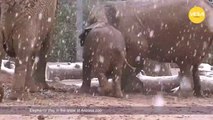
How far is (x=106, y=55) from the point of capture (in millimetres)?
7867

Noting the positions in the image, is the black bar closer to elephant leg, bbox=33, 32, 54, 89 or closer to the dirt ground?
the dirt ground

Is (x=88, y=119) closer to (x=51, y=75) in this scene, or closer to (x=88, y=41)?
(x=88, y=41)

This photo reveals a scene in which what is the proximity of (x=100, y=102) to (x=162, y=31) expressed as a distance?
226cm

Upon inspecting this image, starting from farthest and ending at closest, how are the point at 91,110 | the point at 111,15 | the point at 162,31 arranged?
the point at 162,31 < the point at 111,15 < the point at 91,110

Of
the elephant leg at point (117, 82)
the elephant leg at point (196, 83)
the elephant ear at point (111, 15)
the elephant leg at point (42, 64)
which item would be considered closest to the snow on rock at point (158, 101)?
the elephant leg at point (117, 82)

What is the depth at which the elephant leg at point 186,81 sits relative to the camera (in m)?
8.74

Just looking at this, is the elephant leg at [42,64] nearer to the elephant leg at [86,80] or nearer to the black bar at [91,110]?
the elephant leg at [86,80]

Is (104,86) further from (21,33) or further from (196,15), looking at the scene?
(196,15)

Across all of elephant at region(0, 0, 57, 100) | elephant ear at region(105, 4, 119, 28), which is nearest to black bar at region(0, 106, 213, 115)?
elephant at region(0, 0, 57, 100)

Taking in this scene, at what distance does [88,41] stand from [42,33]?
2.49ft

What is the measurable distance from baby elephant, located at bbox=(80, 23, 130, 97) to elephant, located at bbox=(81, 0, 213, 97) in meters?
0.43

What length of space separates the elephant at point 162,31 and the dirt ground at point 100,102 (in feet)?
1.91

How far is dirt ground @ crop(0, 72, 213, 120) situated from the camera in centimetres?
552

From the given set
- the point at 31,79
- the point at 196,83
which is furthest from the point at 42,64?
the point at 196,83
